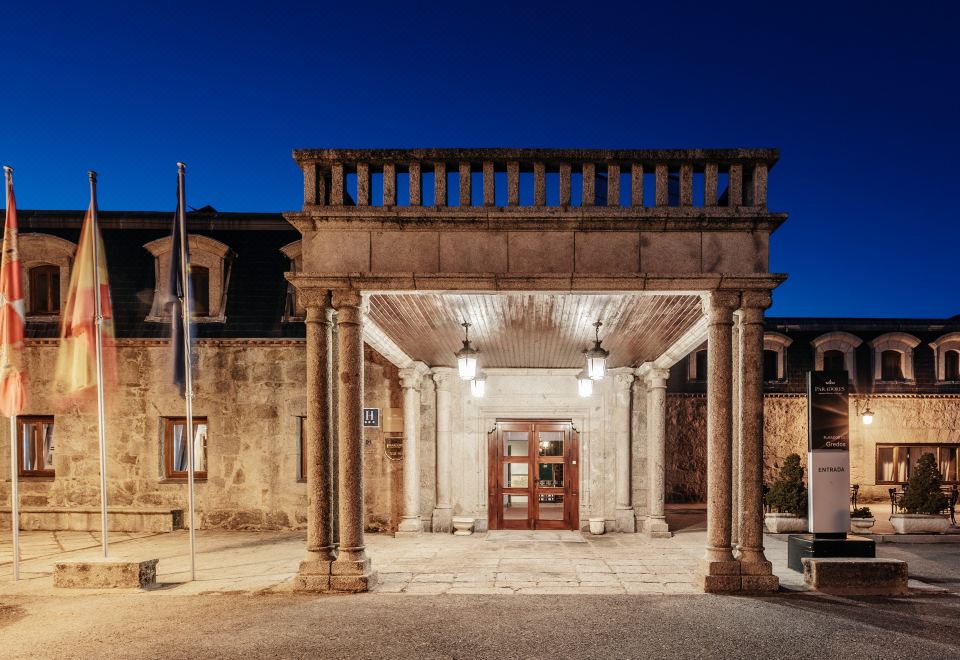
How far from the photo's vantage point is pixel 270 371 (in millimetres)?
13680

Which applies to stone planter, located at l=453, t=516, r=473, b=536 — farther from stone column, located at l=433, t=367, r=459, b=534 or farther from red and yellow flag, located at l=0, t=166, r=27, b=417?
red and yellow flag, located at l=0, t=166, r=27, b=417

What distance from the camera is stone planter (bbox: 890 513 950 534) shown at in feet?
42.7

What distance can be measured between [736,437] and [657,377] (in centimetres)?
499

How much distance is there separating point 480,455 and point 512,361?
2.26 metres

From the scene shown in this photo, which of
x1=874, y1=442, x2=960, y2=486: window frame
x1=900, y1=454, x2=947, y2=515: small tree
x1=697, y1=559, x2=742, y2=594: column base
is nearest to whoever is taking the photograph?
x1=697, y1=559, x2=742, y2=594: column base

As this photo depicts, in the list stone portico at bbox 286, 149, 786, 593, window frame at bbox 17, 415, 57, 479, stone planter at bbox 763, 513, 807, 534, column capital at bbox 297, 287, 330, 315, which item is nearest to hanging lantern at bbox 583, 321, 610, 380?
stone portico at bbox 286, 149, 786, 593

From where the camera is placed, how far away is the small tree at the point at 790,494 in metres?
13.4

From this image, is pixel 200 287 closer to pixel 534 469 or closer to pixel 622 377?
pixel 534 469

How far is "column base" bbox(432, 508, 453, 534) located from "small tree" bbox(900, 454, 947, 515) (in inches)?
393

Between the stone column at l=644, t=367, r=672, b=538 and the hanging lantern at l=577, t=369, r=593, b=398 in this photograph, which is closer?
the hanging lantern at l=577, t=369, r=593, b=398

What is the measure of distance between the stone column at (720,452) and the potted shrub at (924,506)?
840 cm

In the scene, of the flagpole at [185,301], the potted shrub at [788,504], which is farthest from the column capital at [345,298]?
the potted shrub at [788,504]

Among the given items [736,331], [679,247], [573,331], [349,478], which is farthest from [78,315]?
[736,331]

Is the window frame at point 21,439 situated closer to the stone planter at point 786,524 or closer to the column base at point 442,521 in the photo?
the column base at point 442,521
